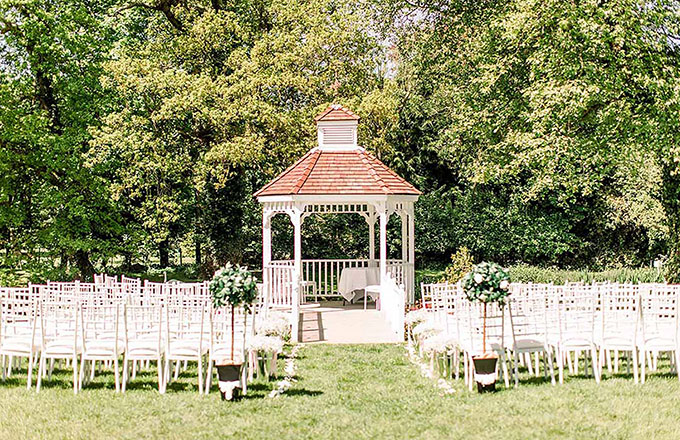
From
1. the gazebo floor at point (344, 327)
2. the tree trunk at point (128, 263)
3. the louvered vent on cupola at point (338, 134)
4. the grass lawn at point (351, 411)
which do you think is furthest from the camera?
the tree trunk at point (128, 263)

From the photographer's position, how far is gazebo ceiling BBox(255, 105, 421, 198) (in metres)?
15.9

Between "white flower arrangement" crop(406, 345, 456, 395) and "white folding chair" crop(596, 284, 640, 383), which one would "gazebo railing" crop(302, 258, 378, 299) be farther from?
"white folding chair" crop(596, 284, 640, 383)

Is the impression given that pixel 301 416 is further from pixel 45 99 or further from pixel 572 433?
pixel 45 99

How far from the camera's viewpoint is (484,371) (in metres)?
9.06

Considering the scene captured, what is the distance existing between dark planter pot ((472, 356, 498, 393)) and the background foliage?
7673mm

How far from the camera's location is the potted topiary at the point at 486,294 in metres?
9.03

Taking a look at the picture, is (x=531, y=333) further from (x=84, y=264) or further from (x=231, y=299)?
(x=84, y=264)

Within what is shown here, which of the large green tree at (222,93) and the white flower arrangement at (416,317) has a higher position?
the large green tree at (222,93)

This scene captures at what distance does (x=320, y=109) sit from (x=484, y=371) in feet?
43.8

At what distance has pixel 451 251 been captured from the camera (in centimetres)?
2502

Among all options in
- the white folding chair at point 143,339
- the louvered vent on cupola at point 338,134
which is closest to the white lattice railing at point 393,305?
the louvered vent on cupola at point 338,134

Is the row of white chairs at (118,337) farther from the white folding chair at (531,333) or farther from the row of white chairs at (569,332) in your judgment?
the white folding chair at (531,333)

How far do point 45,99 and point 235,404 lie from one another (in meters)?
15.3

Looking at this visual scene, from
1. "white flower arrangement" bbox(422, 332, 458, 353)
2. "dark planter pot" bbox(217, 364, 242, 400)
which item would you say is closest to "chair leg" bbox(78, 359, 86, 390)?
"dark planter pot" bbox(217, 364, 242, 400)
